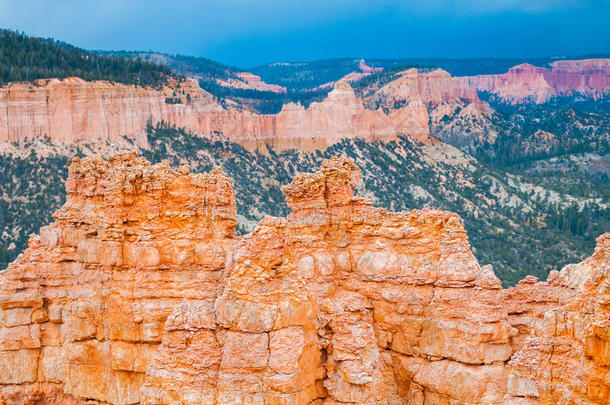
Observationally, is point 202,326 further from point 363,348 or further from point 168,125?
point 168,125

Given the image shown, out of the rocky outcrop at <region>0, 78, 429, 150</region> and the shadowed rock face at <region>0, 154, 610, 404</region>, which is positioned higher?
the rocky outcrop at <region>0, 78, 429, 150</region>

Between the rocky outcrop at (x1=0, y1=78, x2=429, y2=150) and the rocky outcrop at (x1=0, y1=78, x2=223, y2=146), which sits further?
the rocky outcrop at (x1=0, y1=78, x2=429, y2=150)

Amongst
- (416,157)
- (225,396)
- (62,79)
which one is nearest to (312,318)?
(225,396)

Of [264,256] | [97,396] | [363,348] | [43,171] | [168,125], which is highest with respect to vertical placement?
[168,125]

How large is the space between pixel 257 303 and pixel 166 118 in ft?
378

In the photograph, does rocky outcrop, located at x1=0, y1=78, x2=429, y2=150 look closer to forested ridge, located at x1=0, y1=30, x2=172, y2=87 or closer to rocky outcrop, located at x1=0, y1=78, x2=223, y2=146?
rocky outcrop, located at x1=0, y1=78, x2=223, y2=146

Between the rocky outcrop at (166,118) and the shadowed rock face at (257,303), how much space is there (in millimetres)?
88338

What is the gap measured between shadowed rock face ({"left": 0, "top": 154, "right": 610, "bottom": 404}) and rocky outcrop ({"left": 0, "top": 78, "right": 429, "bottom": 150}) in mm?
88338

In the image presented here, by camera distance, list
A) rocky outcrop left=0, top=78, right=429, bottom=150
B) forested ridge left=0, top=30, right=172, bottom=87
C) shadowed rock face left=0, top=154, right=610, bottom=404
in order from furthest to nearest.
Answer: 1. forested ridge left=0, top=30, right=172, bottom=87
2. rocky outcrop left=0, top=78, right=429, bottom=150
3. shadowed rock face left=0, top=154, right=610, bottom=404

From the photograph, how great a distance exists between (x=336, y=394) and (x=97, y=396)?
28.9 ft

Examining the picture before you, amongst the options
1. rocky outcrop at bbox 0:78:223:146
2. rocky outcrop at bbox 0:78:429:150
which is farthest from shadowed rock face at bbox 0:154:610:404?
rocky outcrop at bbox 0:78:429:150

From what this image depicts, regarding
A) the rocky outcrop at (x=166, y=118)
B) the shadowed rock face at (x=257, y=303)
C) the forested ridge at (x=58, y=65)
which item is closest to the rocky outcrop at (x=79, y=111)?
the rocky outcrop at (x=166, y=118)

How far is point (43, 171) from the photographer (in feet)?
346

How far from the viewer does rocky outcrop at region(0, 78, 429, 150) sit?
114688mm
